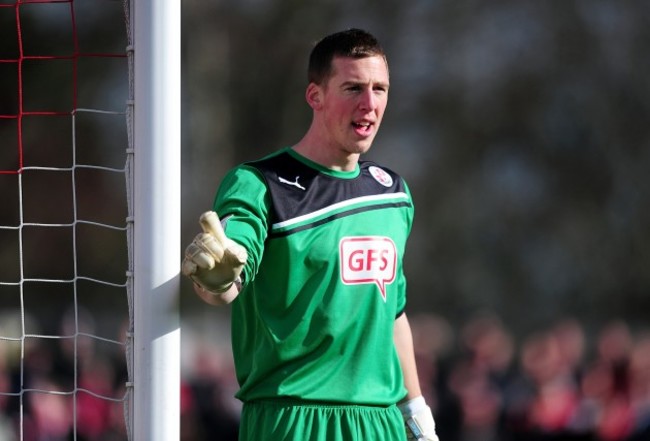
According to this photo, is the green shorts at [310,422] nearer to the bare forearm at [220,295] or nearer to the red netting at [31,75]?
the bare forearm at [220,295]

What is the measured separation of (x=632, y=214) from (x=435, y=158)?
3.81ft

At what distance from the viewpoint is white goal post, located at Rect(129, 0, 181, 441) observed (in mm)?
2986

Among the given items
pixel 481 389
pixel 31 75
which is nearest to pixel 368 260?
pixel 481 389

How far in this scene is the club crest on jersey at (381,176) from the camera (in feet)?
10.8

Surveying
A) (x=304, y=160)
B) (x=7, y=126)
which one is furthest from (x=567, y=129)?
(x=304, y=160)

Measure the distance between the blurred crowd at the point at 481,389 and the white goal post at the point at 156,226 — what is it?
3475 millimetres

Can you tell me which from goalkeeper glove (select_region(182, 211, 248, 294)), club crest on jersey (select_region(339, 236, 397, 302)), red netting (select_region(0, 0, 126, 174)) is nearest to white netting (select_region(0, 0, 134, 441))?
red netting (select_region(0, 0, 126, 174))

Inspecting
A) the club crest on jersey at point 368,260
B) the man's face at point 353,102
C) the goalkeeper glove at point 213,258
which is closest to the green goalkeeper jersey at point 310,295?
the club crest on jersey at point 368,260

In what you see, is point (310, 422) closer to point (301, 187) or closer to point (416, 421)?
point (416, 421)

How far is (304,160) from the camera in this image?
3139mm

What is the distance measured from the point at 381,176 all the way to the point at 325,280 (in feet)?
1.40

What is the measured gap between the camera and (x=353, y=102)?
10.2ft

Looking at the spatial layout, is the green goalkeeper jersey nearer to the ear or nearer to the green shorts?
the green shorts

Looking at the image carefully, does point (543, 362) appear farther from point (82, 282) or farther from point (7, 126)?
point (7, 126)
